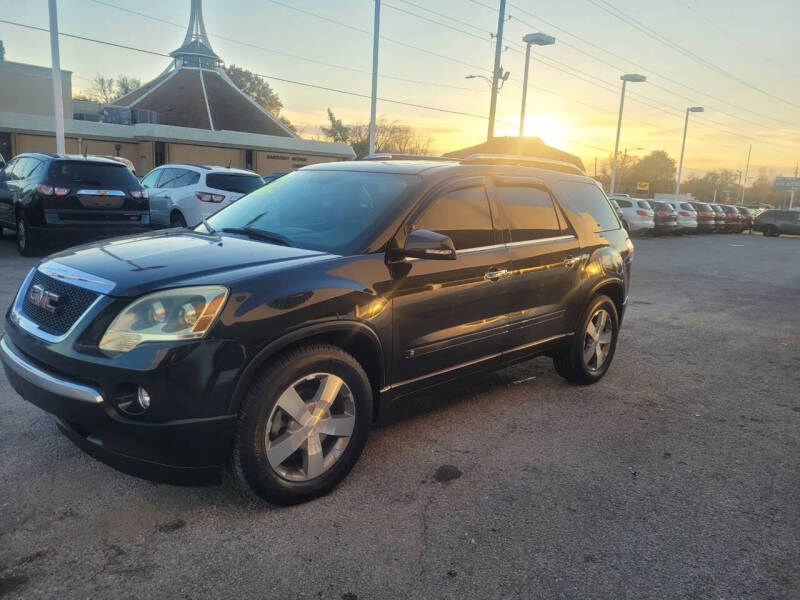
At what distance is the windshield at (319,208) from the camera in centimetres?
359

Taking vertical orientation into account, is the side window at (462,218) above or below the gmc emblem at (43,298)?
above

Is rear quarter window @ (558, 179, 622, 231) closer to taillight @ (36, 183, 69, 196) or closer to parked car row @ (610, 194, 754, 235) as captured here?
taillight @ (36, 183, 69, 196)

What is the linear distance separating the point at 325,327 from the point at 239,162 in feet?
130

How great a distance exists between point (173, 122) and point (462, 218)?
Answer: 55.7 meters

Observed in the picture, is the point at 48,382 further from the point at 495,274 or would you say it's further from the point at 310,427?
the point at 495,274

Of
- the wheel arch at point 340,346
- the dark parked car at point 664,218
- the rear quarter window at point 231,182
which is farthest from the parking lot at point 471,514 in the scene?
the dark parked car at point 664,218

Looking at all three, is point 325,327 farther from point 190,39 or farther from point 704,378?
point 190,39

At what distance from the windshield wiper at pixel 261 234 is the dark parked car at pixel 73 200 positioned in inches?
279

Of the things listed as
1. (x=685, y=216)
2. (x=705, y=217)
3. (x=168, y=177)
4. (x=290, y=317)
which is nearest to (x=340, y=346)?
(x=290, y=317)

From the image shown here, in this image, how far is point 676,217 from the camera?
28469 millimetres

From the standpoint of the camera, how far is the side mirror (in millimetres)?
3324

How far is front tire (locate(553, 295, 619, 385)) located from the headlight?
316 centimetres

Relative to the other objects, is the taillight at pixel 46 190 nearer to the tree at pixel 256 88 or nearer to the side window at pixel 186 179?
the side window at pixel 186 179

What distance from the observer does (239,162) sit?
40250mm
